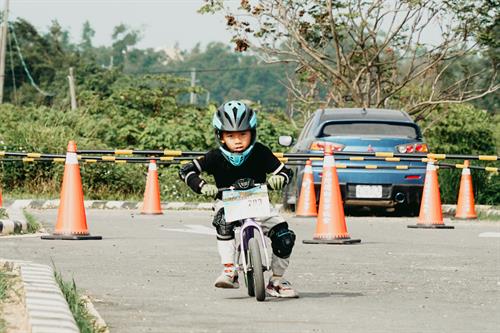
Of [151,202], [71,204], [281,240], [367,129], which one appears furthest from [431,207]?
[281,240]

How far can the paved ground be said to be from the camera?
7.89m

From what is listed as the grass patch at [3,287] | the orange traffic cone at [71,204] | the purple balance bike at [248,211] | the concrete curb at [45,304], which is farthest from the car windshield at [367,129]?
the grass patch at [3,287]

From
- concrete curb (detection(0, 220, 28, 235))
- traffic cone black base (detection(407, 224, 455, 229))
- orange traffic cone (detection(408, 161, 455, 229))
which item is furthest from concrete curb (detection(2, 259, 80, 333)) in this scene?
orange traffic cone (detection(408, 161, 455, 229))

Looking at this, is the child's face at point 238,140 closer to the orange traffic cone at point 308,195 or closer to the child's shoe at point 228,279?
the child's shoe at point 228,279

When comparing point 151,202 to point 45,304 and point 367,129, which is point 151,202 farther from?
point 45,304

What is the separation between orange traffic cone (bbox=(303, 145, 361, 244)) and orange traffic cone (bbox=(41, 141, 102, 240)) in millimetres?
2315

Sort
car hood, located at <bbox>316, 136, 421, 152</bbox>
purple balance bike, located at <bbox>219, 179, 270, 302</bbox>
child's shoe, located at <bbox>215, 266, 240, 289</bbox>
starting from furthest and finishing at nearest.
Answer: car hood, located at <bbox>316, 136, 421, 152</bbox>, child's shoe, located at <bbox>215, 266, 240, 289</bbox>, purple balance bike, located at <bbox>219, 179, 270, 302</bbox>

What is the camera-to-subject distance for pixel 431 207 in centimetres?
1809

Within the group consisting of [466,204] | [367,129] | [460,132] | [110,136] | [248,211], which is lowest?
[466,204]

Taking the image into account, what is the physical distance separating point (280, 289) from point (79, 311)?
79.2 inches

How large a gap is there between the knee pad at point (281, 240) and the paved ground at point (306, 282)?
0.33 m

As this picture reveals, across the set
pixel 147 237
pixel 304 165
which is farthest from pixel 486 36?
pixel 147 237

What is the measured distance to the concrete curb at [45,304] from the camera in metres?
6.43

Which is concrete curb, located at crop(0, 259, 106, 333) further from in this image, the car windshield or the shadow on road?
the car windshield
